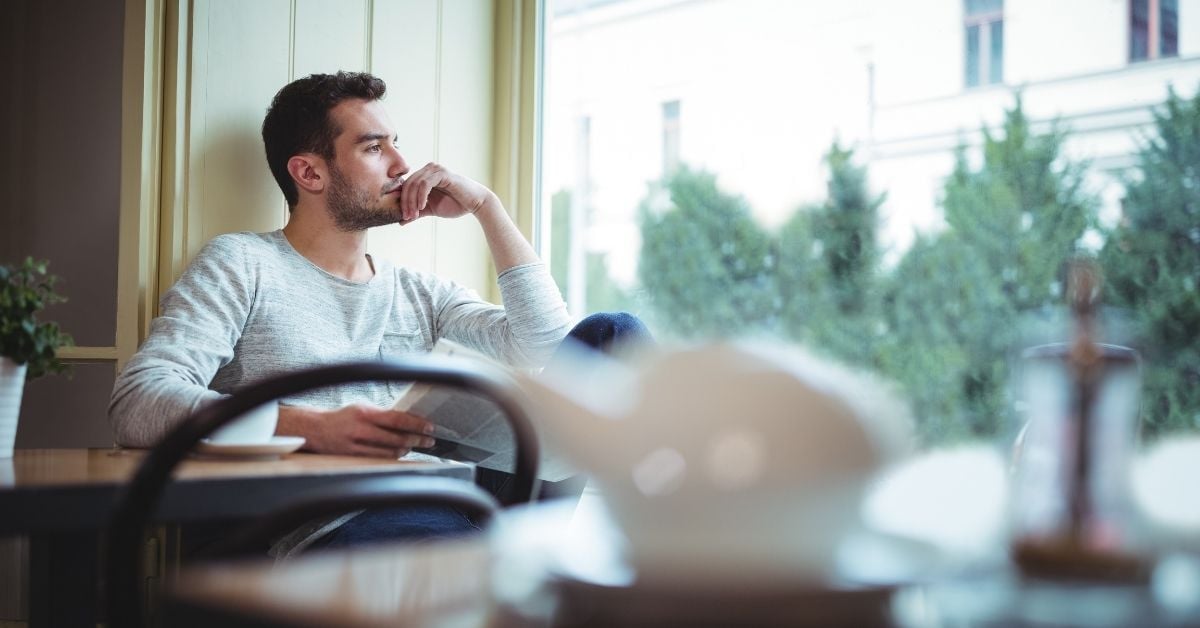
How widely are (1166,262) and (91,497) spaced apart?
1837mm

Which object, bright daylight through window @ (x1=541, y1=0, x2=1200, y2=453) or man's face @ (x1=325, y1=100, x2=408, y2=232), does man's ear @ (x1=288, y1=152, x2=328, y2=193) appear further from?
bright daylight through window @ (x1=541, y1=0, x2=1200, y2=453)

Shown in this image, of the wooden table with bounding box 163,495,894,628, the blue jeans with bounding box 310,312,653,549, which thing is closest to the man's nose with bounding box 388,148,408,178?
the blue jeans with bounding box 310,312,653,549

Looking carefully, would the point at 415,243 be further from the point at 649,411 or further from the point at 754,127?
the point at 649,411

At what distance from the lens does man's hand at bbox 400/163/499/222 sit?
2.14 m

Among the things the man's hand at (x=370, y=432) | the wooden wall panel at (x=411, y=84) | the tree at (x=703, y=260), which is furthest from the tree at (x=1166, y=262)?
the wooden wall panel at (x=411, y=84)

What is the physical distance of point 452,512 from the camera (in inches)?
63.8

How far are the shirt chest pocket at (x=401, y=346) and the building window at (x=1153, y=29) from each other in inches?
59.9

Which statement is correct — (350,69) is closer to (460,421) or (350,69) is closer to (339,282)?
(339,282)

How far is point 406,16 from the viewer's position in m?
2.55

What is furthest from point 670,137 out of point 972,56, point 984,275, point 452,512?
point 452,512

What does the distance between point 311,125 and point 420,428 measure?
986 millimetres

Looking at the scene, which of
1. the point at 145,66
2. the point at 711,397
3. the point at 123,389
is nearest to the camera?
the point at 711,397

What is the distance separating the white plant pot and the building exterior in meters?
1.60

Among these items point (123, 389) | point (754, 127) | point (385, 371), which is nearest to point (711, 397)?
point (385, 371)
